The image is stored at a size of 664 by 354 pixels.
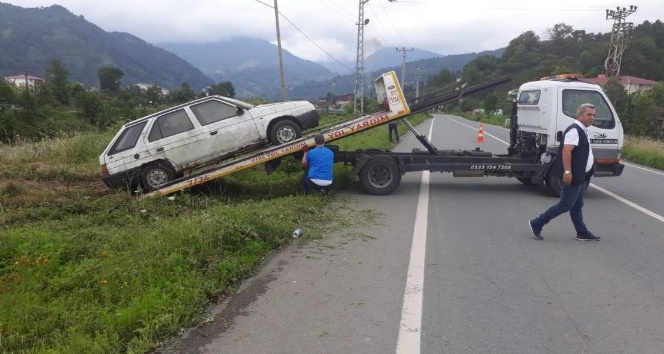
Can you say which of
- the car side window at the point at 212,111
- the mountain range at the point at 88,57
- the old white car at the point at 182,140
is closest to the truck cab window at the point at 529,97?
the old white car at the point at 182,140

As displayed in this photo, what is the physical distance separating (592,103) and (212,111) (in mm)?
7251

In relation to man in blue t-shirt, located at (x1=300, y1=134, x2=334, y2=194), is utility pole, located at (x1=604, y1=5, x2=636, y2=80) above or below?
above

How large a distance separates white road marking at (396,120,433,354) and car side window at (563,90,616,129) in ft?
13.5

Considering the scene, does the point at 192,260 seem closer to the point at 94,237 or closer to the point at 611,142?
the point at 94,237

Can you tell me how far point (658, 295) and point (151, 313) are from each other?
4.61 meters


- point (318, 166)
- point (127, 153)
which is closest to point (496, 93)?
point (318, 166)

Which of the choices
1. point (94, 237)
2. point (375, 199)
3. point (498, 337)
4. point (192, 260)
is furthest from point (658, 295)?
point (94, 237)

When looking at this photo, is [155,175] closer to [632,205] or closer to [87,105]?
[632,205]

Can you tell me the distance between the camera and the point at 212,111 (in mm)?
9352

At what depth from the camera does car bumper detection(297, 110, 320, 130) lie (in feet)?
32.2

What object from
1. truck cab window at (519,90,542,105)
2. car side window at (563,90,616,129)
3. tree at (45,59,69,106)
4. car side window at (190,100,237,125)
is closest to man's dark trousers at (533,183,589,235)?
car side window at (563,90,616,129)

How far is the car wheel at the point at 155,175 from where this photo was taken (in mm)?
9117

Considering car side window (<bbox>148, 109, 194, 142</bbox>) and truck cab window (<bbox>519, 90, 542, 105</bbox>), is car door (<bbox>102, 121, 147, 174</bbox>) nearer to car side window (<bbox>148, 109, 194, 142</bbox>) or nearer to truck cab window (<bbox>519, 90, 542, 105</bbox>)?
car side window (<bbox>148, 109, 194, 142</bbox>)

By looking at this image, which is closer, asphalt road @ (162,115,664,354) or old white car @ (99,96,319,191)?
asphalt road @ (162,115,664,354)
